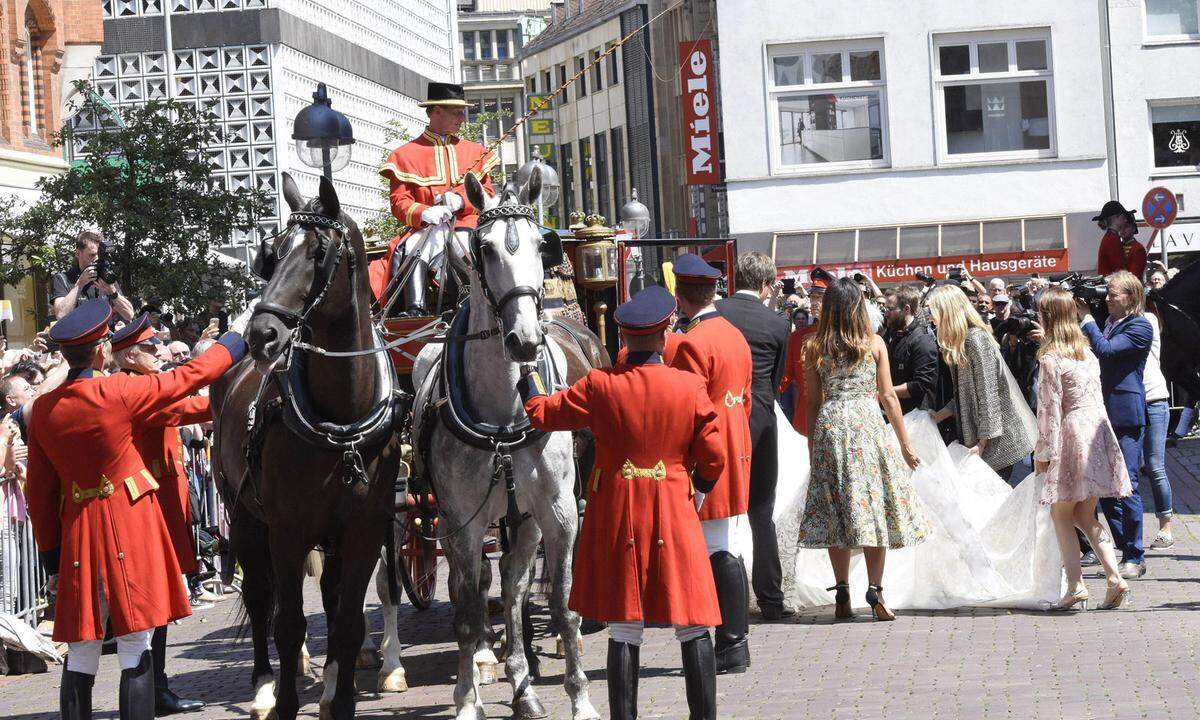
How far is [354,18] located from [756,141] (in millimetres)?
24249

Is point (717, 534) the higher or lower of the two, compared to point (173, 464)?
lower

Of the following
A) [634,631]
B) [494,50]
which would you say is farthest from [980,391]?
[494,50]

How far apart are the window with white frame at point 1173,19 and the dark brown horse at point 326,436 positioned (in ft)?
89.9

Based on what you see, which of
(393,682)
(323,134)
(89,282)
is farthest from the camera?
(323,134)

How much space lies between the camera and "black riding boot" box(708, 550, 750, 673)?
873 centimetres

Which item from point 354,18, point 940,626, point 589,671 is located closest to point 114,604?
point 589,671

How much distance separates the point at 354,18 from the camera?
52.6m

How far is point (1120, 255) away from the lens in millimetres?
17781

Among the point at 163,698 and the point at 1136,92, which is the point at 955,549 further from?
the point at 1136,92

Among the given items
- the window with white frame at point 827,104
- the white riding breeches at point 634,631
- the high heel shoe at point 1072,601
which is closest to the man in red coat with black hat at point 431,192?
the white riding breeches at point 634,631

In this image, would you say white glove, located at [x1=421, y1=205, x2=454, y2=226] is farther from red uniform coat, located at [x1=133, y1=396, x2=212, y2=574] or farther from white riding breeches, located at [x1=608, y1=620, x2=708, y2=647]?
white riding breeches, located at [x1=608, y1=620, x2=708, y2=647]

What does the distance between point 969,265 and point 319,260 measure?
25.2 metres

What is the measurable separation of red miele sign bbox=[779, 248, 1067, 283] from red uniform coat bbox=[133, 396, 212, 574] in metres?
23.3

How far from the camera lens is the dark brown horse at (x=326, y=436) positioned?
7.79 m
